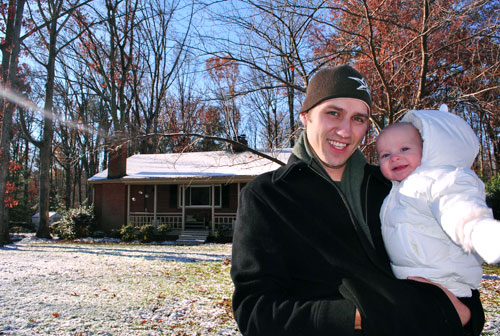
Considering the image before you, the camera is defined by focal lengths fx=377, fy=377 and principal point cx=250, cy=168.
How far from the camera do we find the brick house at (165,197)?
19422mm

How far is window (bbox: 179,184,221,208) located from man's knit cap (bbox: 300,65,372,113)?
1847 centimetres

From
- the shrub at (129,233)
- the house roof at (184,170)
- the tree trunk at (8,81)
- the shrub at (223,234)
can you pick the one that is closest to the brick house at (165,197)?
the house roof at (184,170)

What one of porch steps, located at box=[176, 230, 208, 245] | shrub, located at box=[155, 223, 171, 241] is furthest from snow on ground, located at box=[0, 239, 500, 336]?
shrub, located at box=[155, 223, 171, 241]

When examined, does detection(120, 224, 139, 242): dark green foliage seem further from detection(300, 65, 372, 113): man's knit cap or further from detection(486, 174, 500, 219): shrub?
detection(300, 65, 372, 113): man's knit cap

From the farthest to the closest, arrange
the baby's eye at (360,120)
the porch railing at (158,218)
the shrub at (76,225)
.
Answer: the porch railing at (158,218) < the shrub at (76,225) < the baby's eye at (360,120)

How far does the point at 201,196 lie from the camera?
67.1ft

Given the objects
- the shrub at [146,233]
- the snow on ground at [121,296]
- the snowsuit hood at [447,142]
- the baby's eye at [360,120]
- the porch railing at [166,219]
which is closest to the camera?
the snowsuit hood at [447,142]

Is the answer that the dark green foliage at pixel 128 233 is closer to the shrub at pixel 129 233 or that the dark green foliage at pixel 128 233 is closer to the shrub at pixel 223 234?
the shrub at pixel 129 233

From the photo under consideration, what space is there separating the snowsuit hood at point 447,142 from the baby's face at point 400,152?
0.25ft

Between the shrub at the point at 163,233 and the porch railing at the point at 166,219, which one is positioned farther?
the porch railing at the point at 166,219

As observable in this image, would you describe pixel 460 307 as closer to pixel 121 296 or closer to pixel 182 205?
pixel 121 296

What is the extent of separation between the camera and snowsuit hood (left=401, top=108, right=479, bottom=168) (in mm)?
1670

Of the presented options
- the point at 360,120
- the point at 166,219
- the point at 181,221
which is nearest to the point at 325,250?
the point at 360,120

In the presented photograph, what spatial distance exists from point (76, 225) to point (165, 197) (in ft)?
15.4
